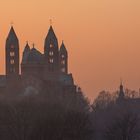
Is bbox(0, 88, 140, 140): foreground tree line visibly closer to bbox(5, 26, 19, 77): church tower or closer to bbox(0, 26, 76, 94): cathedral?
bbox(0, 26, 76, 94): cathedral

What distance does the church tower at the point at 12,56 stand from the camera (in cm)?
19412

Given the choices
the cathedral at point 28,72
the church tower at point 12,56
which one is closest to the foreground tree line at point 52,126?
the cathedral at point 28,72

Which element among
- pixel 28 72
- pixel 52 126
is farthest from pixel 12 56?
pixel 52 126

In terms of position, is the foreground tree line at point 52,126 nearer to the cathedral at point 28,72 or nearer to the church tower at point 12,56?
the cathedral at point 28,72

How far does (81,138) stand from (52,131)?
2577 millimetres

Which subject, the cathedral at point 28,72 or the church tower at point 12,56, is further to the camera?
the church tower at point 12,56

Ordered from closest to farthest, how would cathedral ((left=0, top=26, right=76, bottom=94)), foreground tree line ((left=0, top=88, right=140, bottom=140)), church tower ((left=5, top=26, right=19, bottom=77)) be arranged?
foreground tree line ((left=0, top=88, right=140, bottom=140))
cathedral ((left=0, top=26, right=76, bottom=94))
church tower ((left=5, top=26, right=19, bottom=77))

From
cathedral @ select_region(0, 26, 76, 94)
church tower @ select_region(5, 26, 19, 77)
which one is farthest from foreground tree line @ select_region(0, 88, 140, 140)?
church tower @ select_region(5, 26, 19, 77)

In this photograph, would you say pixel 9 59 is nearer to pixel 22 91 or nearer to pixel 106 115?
pixel 22 91

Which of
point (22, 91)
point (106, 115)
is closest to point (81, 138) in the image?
point (106, 115)

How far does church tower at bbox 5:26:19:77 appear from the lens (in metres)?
194

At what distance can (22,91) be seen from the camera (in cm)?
18762

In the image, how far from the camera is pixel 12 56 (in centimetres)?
19575

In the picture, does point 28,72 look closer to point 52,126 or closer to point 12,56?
point 12,56
